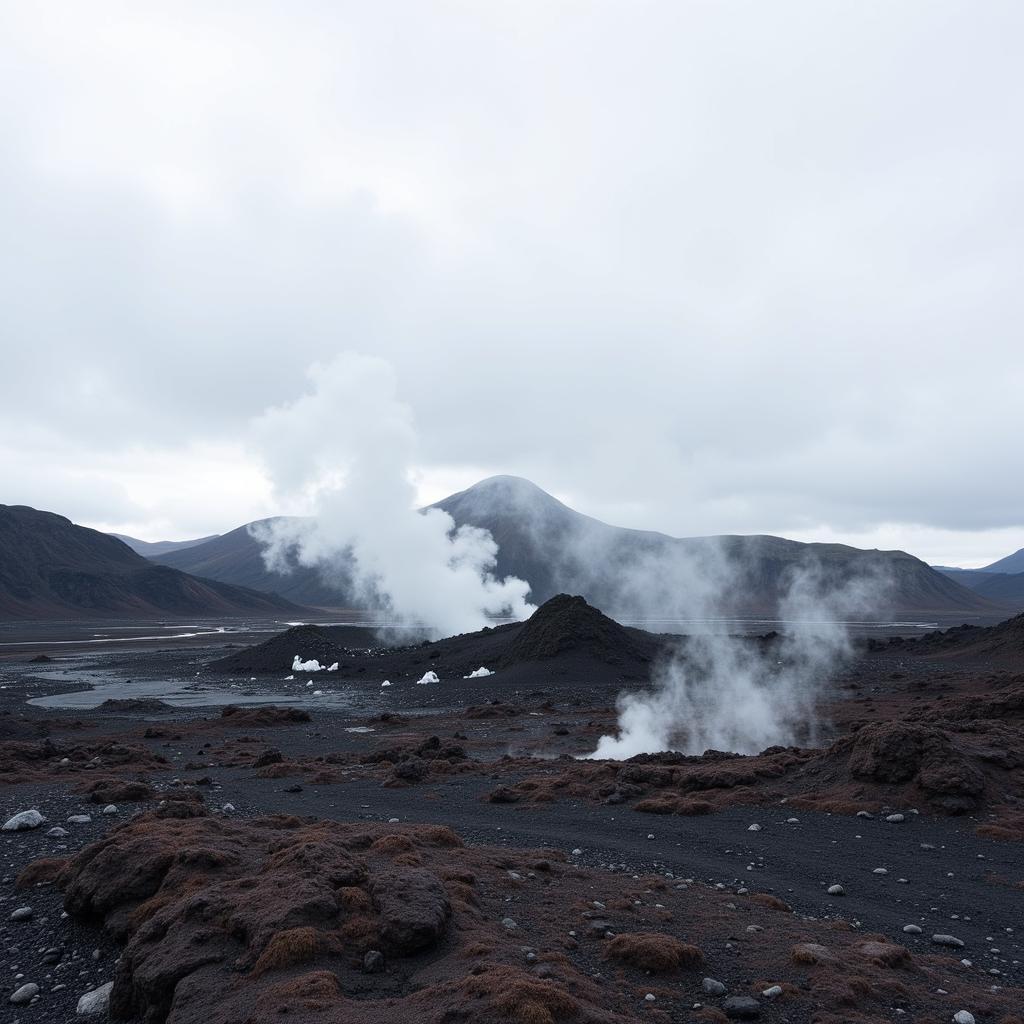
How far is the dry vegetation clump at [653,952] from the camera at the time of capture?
6.67 metres

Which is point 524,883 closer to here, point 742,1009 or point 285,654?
point 742,1009

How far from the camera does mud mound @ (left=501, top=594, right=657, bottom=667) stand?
5328cm

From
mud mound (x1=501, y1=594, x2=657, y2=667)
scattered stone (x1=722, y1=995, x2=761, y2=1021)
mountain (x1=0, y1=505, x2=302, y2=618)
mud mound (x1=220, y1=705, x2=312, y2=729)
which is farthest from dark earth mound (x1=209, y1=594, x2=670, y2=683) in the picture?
mountain (x1=0, y1=505, x2=302, y2=618)

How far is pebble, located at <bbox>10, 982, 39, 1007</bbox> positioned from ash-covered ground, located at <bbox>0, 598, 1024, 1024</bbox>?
0.08 feet

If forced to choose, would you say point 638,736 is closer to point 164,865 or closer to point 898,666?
point 164,865

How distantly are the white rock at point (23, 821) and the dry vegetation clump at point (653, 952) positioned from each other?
10.4 m

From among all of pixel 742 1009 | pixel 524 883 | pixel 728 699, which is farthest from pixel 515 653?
pixel 742 1009

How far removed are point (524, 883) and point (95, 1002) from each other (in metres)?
4.64

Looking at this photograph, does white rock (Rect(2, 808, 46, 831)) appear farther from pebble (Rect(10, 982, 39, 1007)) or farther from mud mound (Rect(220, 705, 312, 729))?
mud mound (Rect(220, 705, 312, 729))

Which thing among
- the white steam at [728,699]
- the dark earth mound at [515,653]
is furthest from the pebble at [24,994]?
the dark earth mound at [515,653]

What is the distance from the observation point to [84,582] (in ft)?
527

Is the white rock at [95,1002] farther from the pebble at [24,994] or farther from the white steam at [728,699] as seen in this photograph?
the white steam at [728,699]

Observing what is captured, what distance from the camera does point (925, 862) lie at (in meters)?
11.5

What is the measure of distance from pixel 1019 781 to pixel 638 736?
570 inches
